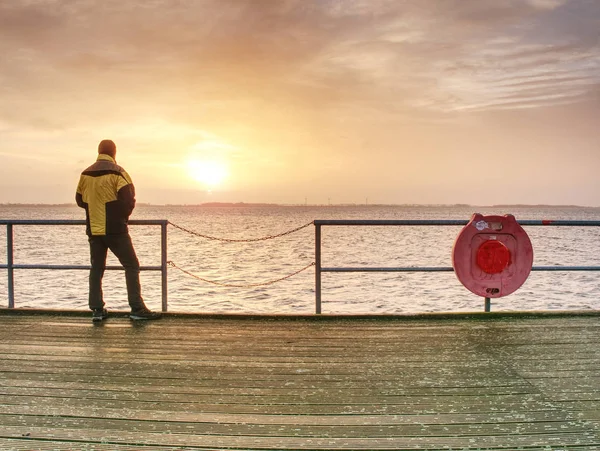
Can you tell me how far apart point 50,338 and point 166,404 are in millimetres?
2108

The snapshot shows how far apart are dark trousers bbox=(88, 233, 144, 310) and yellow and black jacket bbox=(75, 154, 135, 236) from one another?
106 mm

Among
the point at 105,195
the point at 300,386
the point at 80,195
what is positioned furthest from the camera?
the point at 80,195

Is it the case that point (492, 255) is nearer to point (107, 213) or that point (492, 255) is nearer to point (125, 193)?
point (125, 193)

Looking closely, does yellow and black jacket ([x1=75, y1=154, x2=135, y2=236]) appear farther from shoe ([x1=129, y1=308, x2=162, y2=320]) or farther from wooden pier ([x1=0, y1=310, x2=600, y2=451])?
wooden pier ([x1=0, y1=310, x2=600, y2=451])

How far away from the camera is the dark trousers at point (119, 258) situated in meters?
5.31

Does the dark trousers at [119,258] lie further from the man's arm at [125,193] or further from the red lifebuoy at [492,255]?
the red lifebuoy at [492,255]

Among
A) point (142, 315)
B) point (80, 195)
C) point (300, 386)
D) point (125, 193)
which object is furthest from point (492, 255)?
point (80, 195)

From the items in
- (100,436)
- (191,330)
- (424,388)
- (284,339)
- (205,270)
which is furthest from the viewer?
(205,270)

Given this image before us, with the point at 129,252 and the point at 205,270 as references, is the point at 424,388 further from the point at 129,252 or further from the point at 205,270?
the point at 205,270

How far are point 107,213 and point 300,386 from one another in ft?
9.42

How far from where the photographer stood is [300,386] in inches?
134

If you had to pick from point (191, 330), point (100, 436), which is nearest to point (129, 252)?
point (191, 330)

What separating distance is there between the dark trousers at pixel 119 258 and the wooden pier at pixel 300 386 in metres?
0.27

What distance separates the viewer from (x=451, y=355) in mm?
4105
